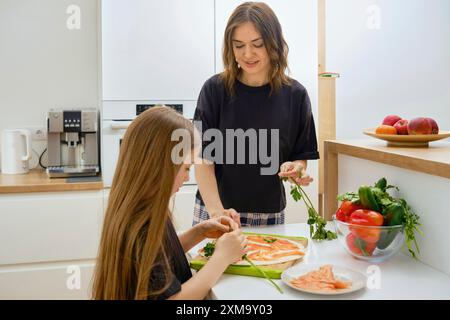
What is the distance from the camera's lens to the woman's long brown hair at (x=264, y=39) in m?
1.74

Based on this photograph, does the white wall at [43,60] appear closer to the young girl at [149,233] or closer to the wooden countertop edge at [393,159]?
the wooden countertop edge at [393,159]

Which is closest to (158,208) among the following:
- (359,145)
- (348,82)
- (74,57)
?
(359,145)

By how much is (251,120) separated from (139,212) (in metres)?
0.78

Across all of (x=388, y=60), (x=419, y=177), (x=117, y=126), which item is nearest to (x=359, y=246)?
(x=419, y=177)

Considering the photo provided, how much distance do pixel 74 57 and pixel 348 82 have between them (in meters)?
1.74

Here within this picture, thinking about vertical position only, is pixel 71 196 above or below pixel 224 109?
below

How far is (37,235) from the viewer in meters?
2.51

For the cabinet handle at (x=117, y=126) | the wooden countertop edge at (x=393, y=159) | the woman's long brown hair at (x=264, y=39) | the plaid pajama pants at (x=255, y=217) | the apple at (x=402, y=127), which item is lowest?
the plaid pajama pants at (x=255, y=217)

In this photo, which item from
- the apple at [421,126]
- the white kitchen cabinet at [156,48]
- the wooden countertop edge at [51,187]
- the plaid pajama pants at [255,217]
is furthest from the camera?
the white kitchen cabinet at [156,48]

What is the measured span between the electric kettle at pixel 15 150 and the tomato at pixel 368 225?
2.04m

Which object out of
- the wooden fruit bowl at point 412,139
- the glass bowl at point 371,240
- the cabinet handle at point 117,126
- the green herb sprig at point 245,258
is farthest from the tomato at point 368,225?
the cabinet handle at point 117,126

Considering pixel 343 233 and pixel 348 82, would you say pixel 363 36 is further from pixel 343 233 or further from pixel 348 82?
pixel 343 233

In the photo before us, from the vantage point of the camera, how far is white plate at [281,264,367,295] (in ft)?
3.67

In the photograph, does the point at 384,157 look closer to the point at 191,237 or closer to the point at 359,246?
the point at 359,246
